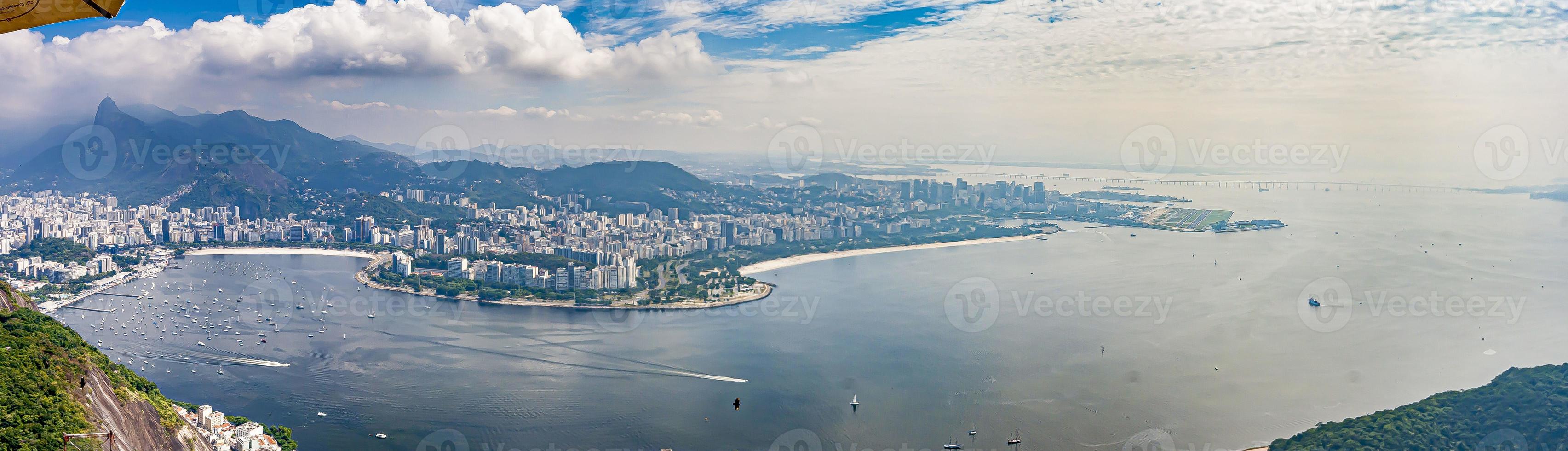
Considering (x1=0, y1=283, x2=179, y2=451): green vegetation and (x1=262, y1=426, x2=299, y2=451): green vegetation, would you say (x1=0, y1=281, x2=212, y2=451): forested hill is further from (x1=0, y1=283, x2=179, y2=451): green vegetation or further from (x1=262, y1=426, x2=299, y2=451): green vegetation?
(x1=262, y1=426, x2=299, y2=451): green vegetation

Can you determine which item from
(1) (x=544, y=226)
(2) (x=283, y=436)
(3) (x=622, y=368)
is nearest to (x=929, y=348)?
(3) (x=622, y=368)

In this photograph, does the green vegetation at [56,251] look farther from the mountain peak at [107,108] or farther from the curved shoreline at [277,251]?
the mountain peak at [107,108]

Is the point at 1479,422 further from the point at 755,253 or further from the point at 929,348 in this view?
the point at 755,253

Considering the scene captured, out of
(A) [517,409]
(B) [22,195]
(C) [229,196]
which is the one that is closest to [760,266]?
(A) [517,409]

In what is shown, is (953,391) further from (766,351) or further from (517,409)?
(517,409)

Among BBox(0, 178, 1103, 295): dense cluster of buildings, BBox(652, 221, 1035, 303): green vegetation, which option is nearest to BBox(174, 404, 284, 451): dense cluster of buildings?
BBox(652, 221, 1035, 303): green vegetation

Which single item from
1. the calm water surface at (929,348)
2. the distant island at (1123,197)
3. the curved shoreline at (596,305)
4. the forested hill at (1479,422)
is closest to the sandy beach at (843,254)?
A: the calm water surface at (929,348)
